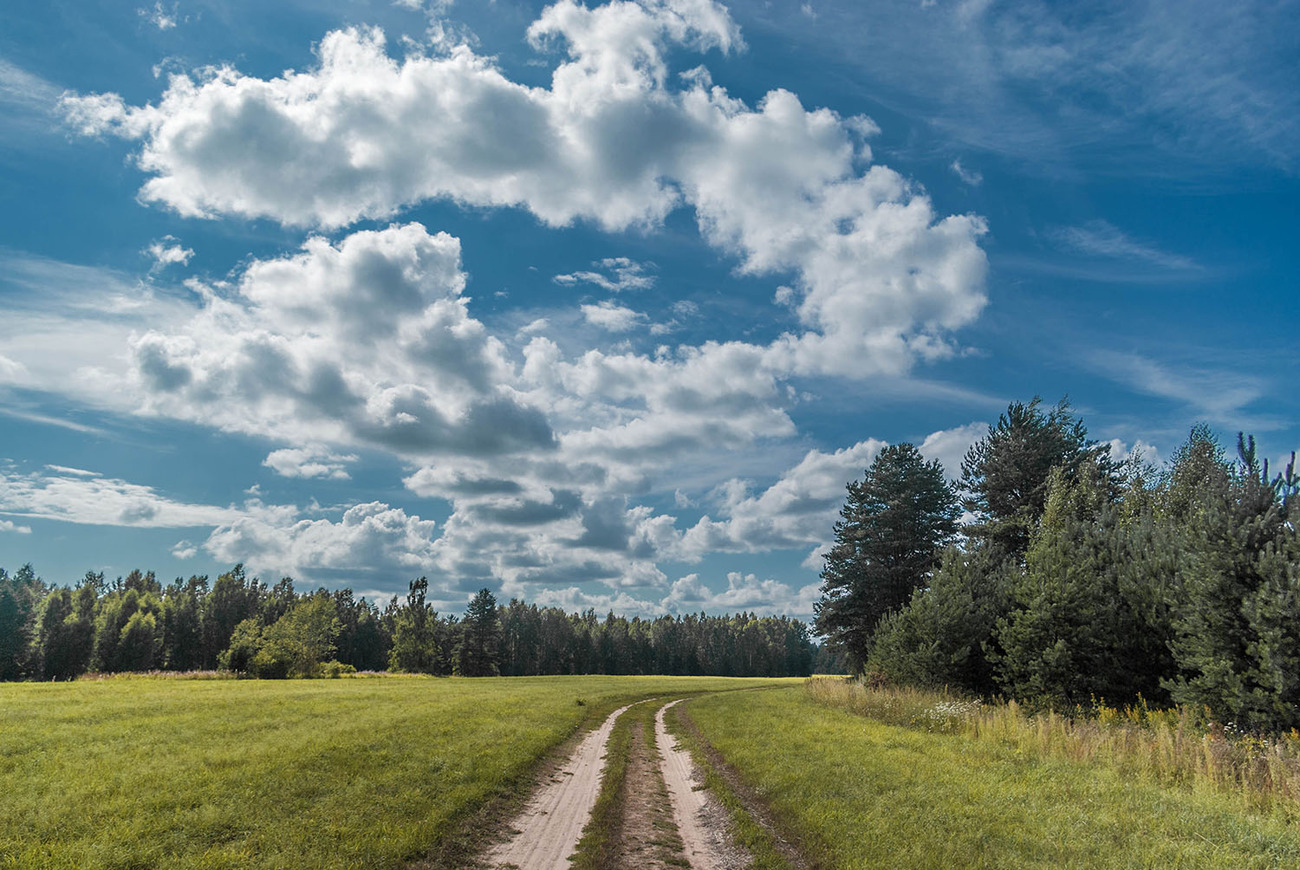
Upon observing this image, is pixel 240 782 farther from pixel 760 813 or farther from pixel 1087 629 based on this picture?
pixel 1087 629

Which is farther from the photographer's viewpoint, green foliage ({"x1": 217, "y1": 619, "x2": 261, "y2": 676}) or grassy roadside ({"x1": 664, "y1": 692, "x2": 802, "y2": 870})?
green foliage ({"x1": 217, "y1": 619, "x2": 261, "y2": 676})

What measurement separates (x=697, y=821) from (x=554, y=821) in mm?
2709

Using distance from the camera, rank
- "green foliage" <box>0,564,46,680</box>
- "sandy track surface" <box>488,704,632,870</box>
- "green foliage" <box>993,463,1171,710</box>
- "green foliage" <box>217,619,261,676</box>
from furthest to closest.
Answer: "green foliage" <box>0,564,46,680</box> < "green foliage" <box>217,619,261,676</box> < "green foliage" <box>993,463,1171,710</box> < "sandy track surface" <box>488,704,632,870</box>

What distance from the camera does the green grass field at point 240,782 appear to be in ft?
32.1

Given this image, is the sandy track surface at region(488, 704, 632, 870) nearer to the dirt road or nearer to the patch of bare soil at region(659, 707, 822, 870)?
the dirt road

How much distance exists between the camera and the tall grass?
12.6 m

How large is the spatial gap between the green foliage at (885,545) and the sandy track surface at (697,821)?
3540 cm

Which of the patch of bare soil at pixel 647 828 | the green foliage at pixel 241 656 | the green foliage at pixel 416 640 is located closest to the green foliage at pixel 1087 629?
the patch of bare soil at pixel 647 828

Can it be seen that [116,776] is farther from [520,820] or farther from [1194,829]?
[1194,829]

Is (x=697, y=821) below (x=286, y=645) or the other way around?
the other way around

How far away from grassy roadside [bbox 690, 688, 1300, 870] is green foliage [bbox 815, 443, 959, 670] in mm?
32958

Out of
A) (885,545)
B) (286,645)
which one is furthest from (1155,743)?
(286,645)

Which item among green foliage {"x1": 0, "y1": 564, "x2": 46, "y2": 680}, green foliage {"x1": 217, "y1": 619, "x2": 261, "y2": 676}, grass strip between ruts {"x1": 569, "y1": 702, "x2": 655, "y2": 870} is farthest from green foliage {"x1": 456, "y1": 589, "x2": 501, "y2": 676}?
grass strip between ruts {"x1": 569, "y1": 702, "x2": 655, "y2": 870}

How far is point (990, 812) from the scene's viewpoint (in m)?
11.7
